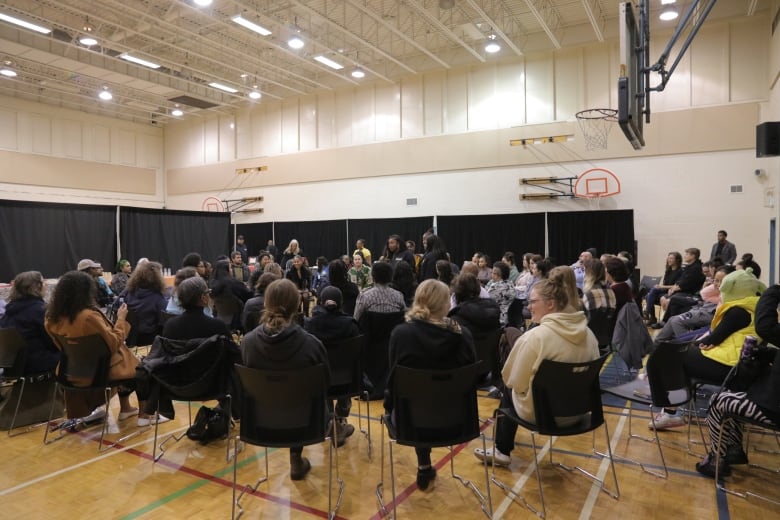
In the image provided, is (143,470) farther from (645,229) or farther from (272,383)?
(645,229)

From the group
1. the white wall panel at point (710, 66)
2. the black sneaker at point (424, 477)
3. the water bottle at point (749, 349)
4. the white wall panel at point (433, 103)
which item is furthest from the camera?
the white wall panel at point (433, 103)

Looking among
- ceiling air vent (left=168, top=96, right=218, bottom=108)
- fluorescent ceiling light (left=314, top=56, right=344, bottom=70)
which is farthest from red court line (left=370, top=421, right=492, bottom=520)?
ceiling air vent (left=168, top=96, right=218, bottom=108)

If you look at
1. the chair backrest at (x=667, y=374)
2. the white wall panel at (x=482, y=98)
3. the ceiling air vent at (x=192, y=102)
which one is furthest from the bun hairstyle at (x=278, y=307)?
the ceiling air vent at (x=192, y=102)

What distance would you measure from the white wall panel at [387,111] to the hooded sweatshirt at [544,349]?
11.6 m

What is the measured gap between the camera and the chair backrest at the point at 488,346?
3891mm

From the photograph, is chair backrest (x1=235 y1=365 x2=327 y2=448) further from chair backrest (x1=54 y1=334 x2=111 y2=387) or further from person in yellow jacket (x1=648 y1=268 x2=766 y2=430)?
person in yellow jacket (x1=648 y1=268 x2=766 y2=430)

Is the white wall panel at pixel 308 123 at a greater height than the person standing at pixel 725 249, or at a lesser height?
greater

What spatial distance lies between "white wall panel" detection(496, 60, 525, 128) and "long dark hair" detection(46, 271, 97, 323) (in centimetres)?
1063

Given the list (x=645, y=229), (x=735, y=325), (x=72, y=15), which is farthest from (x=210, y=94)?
(x=735, y=325)

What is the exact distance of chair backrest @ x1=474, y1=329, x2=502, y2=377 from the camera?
389 centimetres

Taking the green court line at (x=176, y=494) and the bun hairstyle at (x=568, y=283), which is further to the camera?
the bun hairstyle at (x=568, y=283)

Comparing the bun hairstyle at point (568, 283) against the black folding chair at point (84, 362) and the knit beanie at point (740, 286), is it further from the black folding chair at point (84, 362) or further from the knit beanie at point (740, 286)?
the black folding chair at point (84, 362)

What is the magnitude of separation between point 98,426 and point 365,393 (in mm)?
2360

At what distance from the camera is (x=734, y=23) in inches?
398
